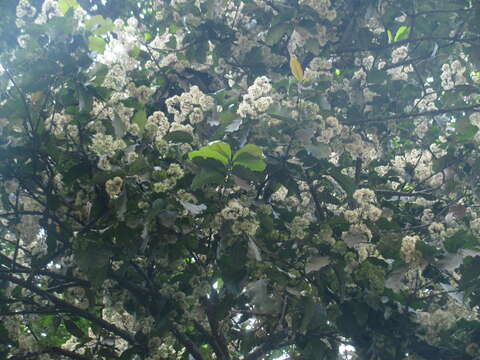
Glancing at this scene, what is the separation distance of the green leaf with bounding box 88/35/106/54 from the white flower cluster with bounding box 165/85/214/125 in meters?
0.53

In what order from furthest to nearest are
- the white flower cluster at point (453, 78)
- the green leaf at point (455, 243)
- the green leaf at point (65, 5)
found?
1. the white flower cluster at point (453, 78)
2. the green leaf at point (65, 5)
3. the green leaf at point (455, 243)

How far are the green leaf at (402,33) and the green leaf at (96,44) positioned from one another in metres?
2.76

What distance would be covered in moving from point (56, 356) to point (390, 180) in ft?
8.49

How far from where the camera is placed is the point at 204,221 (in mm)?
2859

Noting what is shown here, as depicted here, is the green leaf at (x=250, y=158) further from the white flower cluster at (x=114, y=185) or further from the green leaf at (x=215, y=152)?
the white flower cluster at (x=114, y=185)

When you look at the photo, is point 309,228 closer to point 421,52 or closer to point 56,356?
point 56,356

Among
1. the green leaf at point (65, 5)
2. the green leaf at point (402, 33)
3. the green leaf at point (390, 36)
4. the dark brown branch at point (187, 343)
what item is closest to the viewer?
the dark brown branch at point (187, 343)

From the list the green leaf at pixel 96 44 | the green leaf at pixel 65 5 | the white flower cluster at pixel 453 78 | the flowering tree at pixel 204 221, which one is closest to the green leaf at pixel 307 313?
the flowering tree at pixel 204 221

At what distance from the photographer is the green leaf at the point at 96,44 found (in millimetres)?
3410

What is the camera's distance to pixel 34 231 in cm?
341

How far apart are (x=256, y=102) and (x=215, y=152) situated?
0.75 metres

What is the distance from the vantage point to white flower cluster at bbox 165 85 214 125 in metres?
3.42

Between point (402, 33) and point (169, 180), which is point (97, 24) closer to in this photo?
point (169, 180)

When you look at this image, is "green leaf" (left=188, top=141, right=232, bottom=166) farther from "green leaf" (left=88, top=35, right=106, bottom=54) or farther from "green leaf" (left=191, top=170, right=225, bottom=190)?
"green leaf" (left=88, top=35, right=106, bottom=54)
